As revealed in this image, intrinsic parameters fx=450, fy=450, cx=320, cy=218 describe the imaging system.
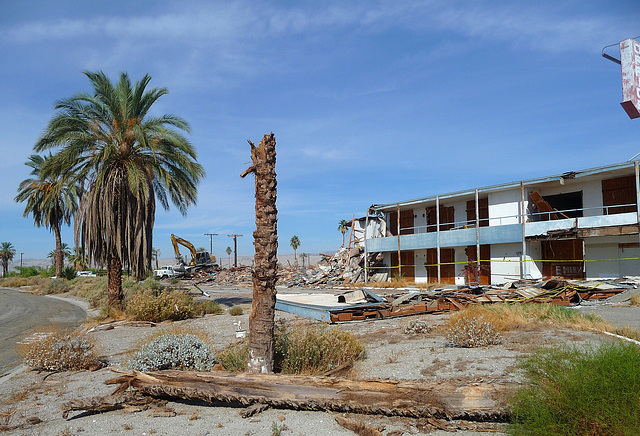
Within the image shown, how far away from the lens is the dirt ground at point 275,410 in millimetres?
5141

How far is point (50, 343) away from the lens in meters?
8.50

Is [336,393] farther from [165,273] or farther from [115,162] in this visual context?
[165,273]

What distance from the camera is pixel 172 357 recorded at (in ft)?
23.4

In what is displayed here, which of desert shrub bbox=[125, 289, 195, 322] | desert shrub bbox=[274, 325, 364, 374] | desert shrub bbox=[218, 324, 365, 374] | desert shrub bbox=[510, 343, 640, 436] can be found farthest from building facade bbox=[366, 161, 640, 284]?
desert shrub bbox=[510, 343, 640, 436]

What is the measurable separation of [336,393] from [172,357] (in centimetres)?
298

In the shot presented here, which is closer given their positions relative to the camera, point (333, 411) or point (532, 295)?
point (333, 411)

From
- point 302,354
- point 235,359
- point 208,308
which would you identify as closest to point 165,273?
point 208,308

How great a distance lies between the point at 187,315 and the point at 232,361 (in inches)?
390

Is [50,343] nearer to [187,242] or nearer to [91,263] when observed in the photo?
[91,263]

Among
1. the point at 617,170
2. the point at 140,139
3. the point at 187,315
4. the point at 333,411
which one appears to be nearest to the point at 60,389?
the point at 333,411

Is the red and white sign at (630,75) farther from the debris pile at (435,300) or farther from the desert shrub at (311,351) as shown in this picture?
the desert shrub at (311,351)

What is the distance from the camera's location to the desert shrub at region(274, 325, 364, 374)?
7090 millimetres

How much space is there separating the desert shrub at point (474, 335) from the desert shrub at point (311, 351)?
7.06 feet

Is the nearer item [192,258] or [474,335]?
[474,335]
